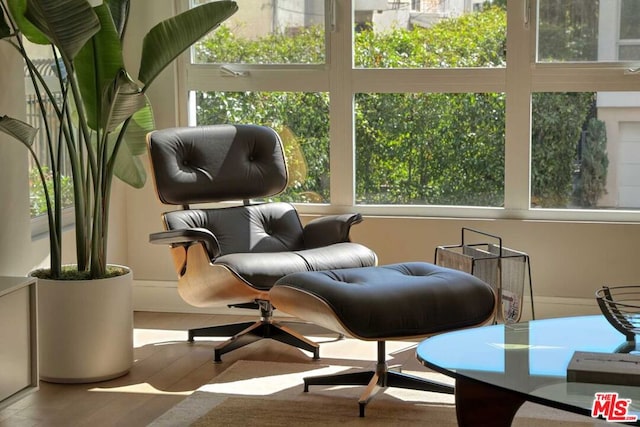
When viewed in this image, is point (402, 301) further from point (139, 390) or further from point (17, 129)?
point (17, 129)

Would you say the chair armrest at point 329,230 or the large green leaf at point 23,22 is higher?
the large green leaf at point 23,22

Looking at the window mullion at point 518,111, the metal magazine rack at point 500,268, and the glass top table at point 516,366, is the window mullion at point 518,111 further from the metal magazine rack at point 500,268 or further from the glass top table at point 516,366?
the glass top table at point 516,366

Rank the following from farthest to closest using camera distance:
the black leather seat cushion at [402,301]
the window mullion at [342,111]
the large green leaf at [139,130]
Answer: the window mullion at [342,111] → the large green leaf at [139,130] → the black leather seat cushion at [402,301]

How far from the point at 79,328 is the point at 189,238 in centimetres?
54

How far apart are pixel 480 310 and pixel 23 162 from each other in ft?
6.39

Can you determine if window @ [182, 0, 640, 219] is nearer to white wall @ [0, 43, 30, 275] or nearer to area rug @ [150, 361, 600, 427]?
white wall @ [0, 43, 30, 275]

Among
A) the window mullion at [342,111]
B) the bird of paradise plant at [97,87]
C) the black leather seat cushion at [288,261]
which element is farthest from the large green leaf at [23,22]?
the window mullion at [342,111]

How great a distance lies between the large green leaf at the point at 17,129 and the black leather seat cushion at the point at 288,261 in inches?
33.5

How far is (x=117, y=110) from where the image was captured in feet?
12.1

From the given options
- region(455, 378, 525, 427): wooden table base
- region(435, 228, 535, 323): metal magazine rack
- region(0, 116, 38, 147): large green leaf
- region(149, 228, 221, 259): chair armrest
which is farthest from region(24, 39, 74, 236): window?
region(455, 378, 525, 427): wooden table base

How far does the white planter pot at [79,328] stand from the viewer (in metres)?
3.75

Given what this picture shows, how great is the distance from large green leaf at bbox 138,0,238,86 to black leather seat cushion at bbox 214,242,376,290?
799mm

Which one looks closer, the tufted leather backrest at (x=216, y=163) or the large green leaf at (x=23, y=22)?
the large green leaf at (x=23, y=22)

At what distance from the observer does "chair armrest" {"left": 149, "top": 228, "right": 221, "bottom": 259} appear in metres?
3.89
